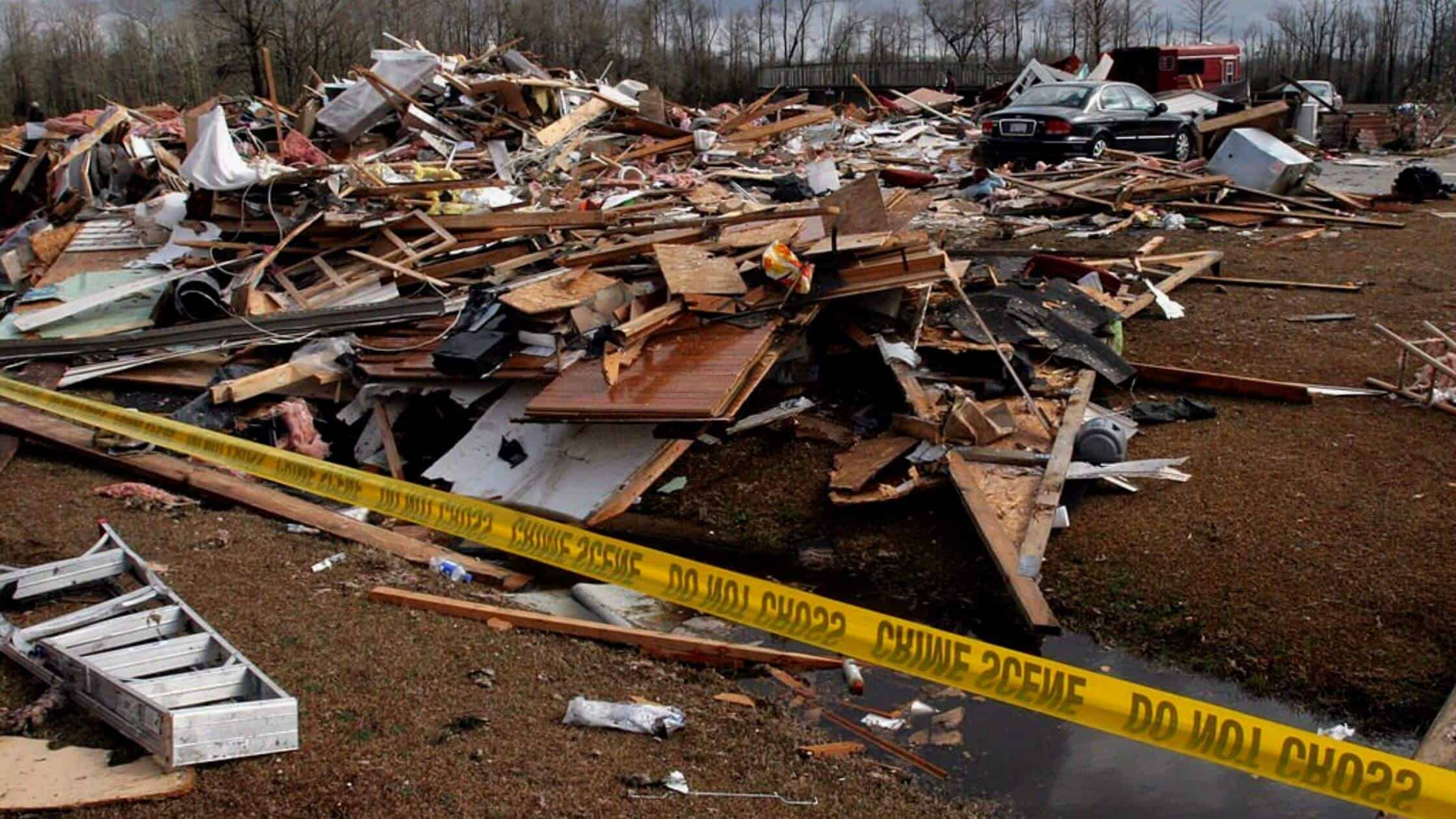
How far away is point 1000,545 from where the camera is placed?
6184 millimetres

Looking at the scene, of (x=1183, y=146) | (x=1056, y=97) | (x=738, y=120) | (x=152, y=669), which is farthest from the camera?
(x=738, y=120)

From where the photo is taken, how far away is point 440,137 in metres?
17.9

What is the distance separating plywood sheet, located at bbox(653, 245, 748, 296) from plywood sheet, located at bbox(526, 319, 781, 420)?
29 centimetres

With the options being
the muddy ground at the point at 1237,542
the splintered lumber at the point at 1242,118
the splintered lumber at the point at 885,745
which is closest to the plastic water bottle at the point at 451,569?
the muddy ground at the point at 1237,542

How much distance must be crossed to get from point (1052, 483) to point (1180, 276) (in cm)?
595

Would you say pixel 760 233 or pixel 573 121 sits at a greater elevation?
pixel 573 121

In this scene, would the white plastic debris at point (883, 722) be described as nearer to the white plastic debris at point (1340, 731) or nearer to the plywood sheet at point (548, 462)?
the white plastic debris at point (1340, 731)

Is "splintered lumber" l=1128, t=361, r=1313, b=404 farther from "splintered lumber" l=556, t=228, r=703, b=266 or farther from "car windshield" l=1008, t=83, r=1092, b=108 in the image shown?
"car windshield" l=1008, t=83, r=1092, b=108

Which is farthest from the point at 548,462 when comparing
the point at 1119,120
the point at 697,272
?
the point at 1119,120

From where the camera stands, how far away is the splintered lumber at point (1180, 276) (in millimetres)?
10445

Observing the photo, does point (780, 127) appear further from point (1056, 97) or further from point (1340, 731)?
point (1340, 731)

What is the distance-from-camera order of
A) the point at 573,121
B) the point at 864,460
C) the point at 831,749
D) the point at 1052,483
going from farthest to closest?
1. the point at 573,121
2. the point at 864,460
3. the point at 1052,483
4. the point at 831,749

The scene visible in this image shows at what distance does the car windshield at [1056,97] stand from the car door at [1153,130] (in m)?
0.85

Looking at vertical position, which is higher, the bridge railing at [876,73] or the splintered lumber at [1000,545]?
the bridge railing at [876,73]
